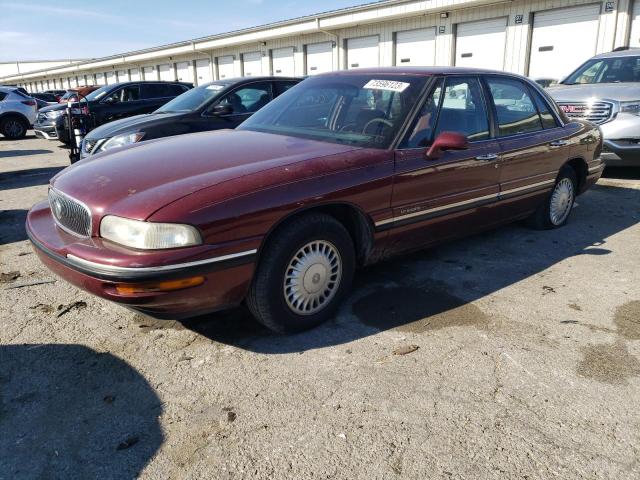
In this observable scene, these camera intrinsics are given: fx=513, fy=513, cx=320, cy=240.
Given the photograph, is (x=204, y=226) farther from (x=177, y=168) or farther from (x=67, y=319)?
(x=67, y=319)

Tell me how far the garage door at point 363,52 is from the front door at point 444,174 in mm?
16063

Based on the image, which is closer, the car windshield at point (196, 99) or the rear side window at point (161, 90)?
the car windshield at point (196, 99)

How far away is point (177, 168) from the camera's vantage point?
302 centimetres

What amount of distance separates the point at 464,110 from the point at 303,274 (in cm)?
200

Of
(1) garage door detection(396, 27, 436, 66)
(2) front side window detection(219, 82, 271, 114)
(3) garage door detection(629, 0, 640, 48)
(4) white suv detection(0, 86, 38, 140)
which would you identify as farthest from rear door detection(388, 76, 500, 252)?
(4) white suv detection(0, 86, 38, 140)

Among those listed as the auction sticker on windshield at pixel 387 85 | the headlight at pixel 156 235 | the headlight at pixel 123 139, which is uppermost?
the auction sticker on windshield at pixel 387 85

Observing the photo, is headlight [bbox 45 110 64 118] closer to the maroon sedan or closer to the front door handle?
the maroon sedan

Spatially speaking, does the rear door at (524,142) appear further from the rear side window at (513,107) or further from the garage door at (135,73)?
the garage door at (135,73)

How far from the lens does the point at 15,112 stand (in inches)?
665

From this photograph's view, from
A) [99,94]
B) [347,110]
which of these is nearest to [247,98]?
[347,110]

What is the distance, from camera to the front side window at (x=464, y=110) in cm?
384

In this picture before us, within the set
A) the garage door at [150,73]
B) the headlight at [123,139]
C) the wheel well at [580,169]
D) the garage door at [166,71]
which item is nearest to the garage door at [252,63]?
the garage door at [166,71]

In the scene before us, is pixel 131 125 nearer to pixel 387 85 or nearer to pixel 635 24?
pixel 387 85

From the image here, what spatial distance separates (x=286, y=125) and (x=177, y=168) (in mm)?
1220
